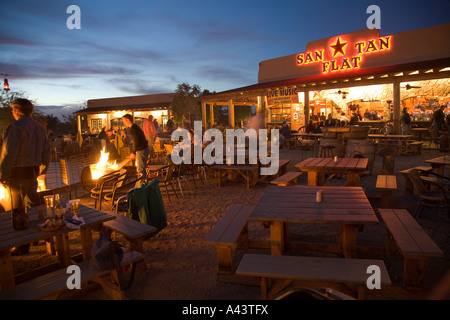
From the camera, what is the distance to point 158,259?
11.7 ft

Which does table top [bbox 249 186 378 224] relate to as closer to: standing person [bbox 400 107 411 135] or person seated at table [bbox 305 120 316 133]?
standing person [bbox 400 107 411 135]

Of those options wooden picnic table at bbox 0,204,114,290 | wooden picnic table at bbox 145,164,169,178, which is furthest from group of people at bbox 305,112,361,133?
wooden picnic table at bbox 0,204,114,290

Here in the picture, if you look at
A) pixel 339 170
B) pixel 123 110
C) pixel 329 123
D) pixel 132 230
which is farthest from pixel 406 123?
pixel 123 110

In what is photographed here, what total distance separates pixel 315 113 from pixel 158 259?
15621mm

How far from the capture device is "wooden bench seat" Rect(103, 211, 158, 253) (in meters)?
3.00

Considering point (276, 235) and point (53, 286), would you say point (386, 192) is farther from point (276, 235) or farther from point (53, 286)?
point (53, 286)

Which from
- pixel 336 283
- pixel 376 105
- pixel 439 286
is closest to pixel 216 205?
pixel 336 283

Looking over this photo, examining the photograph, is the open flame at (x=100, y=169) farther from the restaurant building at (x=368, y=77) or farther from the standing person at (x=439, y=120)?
the standing person at (x=439, y=120)

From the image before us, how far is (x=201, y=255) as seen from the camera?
364cm

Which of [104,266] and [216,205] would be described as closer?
[104,266]

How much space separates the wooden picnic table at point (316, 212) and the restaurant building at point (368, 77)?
1022cm

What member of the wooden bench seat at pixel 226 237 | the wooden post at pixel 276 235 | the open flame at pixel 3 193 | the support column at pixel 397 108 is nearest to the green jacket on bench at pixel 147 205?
the wooden bench seat at pixel 226 237

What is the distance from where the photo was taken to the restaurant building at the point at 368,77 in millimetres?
Answer: 12547
